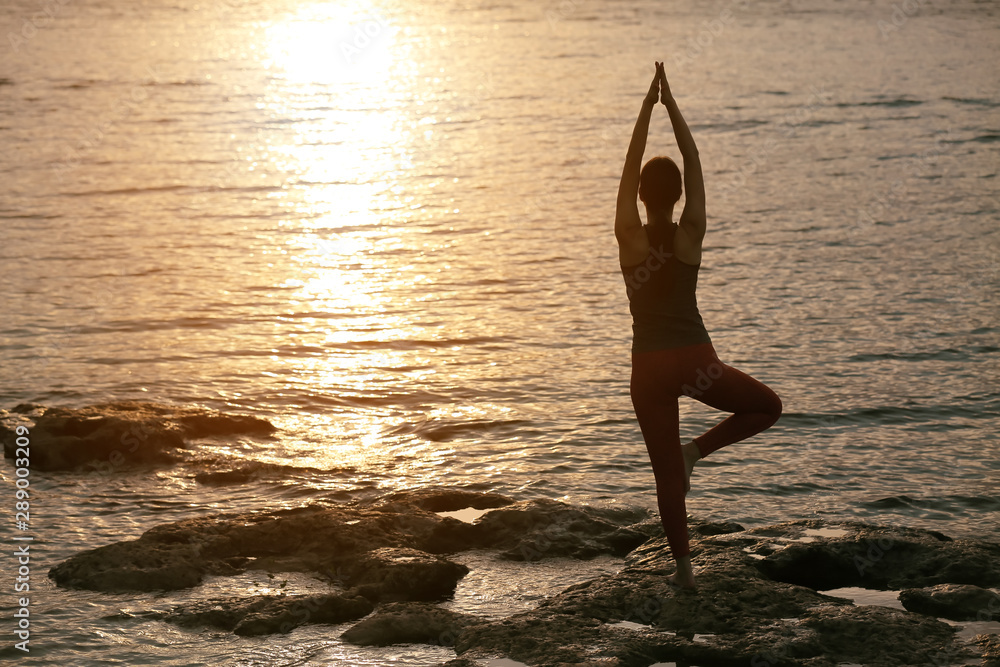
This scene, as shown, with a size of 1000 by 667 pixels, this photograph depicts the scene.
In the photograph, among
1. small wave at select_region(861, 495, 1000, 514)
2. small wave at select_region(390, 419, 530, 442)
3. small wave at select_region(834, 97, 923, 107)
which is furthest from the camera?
small wave at select_region(834, 97, 923, 107)

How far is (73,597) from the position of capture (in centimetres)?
659

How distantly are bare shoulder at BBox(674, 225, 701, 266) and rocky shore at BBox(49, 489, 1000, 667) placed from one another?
1772mm

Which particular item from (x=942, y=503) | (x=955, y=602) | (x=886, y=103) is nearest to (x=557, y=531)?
(x=955, y=602)

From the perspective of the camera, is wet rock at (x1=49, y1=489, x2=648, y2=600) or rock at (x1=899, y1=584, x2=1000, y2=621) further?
wet rock at (x1=49, y1=489, x2=648, y2=600)

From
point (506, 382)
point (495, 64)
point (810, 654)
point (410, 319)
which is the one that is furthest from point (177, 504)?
point (495, 64)

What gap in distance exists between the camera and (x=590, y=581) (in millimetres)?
6434

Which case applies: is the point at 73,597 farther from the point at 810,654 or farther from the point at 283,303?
the point at 283,303

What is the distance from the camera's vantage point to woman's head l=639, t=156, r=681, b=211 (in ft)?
18.9

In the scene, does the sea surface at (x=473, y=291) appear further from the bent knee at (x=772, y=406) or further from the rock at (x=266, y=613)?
the bent knee at (x=772, y=406)

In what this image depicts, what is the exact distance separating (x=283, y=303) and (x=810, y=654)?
379 inches

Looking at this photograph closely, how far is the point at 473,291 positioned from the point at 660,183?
8.66m

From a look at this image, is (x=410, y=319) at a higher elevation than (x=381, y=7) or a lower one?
lower

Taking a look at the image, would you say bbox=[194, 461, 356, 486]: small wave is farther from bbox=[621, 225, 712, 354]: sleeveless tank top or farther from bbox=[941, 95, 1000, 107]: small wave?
bbox=[941, 95, 1000, 107]: small wave

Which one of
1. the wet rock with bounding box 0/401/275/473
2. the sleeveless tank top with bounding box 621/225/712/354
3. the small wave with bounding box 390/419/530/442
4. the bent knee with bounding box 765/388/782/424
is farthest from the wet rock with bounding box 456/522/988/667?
the wet rock with bounding box 0/401/275/473
